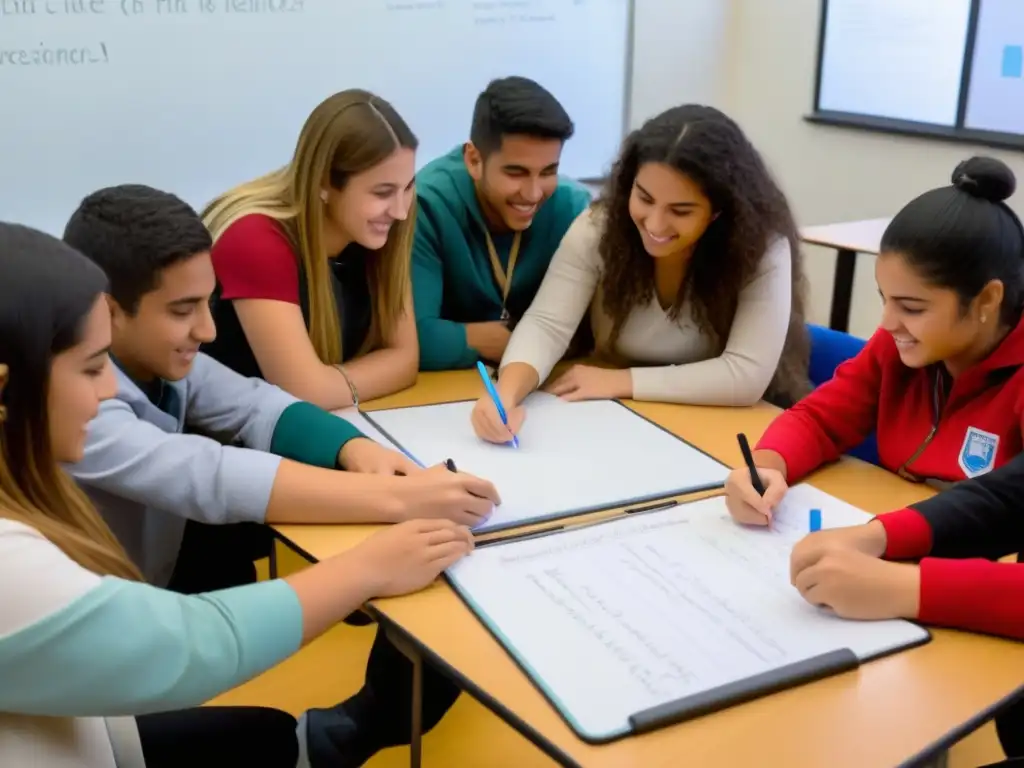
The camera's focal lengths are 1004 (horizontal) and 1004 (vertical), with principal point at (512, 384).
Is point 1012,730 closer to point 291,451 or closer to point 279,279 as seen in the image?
point 291,451

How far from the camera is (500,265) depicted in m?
2.07

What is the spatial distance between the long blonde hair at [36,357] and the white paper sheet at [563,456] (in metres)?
0.48

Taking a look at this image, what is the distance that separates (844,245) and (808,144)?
1.34m

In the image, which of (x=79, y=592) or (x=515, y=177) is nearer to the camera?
(x=79, y=592)

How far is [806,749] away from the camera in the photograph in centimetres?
83

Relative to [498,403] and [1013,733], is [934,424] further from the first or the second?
[498,403]

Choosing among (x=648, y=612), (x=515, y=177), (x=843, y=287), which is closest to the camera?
(x=648, y=612)

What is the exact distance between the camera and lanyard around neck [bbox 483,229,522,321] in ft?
6.77

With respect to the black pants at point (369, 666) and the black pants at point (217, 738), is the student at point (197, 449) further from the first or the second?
the black pants at point (217, 738)

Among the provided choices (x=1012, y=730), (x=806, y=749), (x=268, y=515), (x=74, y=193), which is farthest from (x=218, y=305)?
(x=1012, y=730)

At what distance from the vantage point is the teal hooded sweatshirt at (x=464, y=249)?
1989 mm

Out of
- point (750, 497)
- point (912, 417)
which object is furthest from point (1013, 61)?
point (750, 497)

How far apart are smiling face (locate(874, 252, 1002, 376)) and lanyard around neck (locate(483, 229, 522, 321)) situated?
0.92 m

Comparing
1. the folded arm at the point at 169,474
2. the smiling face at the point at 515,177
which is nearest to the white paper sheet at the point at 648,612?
the folded arm at the point at 169,474
